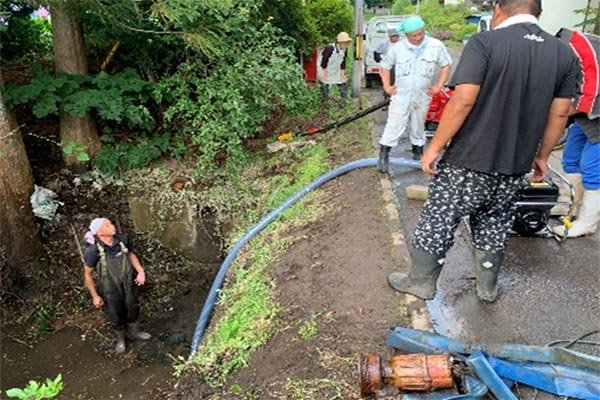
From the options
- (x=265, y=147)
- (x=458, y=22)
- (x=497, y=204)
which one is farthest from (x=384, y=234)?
(x=458, y=22)

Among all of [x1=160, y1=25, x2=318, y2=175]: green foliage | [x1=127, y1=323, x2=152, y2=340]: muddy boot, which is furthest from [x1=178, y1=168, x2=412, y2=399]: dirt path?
[x1=160, y1=25, x2=318, y2=175]: green foliage

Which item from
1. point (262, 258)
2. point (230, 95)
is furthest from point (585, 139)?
point (230, 95)

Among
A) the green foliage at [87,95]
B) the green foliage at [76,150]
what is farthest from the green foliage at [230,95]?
the green foliage at [76,150]

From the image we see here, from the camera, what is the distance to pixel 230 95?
7242 mm

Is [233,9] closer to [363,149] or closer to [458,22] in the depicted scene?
[363,149]

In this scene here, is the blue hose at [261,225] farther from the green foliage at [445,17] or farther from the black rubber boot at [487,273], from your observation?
the green foliage at [445,17]

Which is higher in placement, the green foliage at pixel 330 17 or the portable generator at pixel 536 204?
the green foliage at pixel 330 17

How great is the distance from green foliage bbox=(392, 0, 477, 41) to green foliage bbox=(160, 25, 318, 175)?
21288mm

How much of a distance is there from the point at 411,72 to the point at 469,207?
2571 millimetres

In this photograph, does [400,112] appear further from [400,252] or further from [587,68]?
[587,68]

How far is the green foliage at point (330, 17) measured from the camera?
13.3 metres

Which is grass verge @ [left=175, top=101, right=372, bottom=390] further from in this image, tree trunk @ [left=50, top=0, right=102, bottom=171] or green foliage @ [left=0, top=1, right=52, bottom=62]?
green foliage @ [left=0, top=1, right=52, bottom=62]

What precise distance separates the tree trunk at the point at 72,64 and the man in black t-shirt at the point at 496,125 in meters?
5.34

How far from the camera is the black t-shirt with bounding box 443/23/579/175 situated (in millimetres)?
2779
